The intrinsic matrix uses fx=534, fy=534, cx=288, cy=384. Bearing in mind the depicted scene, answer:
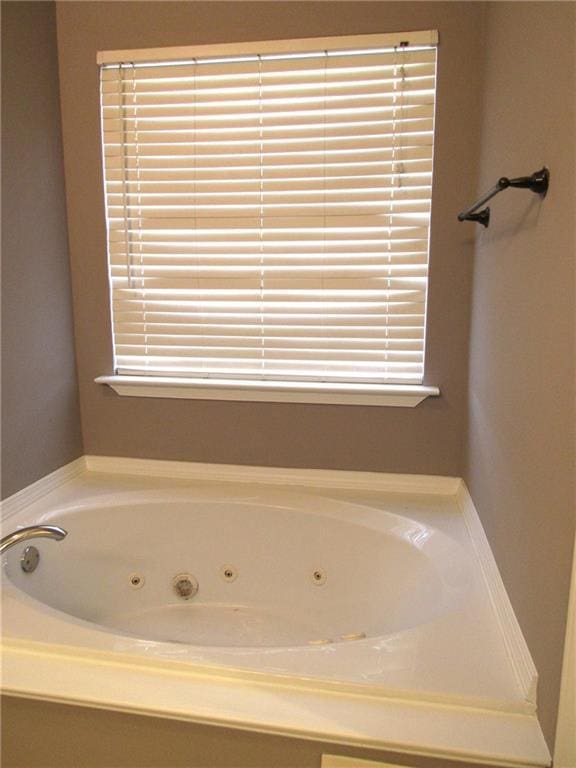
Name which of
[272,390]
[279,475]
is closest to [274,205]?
[272,390]

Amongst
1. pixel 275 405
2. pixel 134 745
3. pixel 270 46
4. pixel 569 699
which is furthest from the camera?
pixel 275 405

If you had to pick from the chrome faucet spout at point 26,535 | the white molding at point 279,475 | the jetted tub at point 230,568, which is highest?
the chrome faucet spout at point 26,535

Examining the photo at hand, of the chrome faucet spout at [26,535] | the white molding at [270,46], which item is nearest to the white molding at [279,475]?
the chrome faucet spout at [26,535]

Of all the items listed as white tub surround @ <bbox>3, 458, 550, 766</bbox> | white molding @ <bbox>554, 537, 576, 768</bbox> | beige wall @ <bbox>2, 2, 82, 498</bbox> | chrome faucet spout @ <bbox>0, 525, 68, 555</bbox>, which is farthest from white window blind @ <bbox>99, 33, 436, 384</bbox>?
white molding @ <bbox>554, 537, 576, 768</bbox>

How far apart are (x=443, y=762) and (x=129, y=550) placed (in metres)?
1.32

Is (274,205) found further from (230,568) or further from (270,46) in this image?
(230,568)

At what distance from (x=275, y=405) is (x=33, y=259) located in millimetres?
994

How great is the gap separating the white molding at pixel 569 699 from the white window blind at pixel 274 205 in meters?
1.18

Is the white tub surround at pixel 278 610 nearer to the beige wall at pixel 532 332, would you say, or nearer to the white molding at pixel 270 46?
the beige wall at pixel 532 332

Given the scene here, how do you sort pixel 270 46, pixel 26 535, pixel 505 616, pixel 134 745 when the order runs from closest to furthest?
pixel 134 745 < pixel 505 616 < pixel 26 535 < pixel 270 46

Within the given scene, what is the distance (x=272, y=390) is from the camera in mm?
1985

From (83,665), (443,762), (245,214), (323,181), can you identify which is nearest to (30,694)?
(83,665)

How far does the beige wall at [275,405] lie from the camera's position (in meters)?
1.76

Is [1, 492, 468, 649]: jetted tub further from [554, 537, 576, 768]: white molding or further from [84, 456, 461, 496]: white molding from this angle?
[554, 537, 576, 768]: white molding
